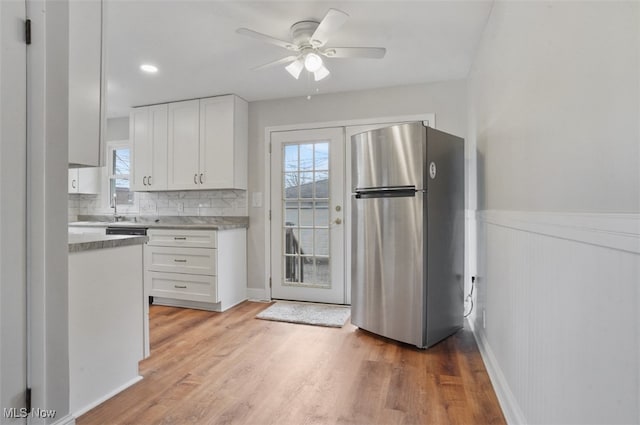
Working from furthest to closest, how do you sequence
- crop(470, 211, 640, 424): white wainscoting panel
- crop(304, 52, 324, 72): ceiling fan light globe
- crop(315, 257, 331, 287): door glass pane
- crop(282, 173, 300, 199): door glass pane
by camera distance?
1. crop(282, 173, 300, 199): door glass pane
2. crop(315, 257, 331, 287): door glass pane
3. crop(304, 52, 324, 72): ceiling fan light globe
4. crop(470, 211, 640, 424): white wainscoting panel

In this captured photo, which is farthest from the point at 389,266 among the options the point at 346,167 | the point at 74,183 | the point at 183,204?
the point at 74,183

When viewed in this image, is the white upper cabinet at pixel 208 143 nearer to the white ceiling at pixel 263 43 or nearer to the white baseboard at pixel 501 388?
the white ceiling at pixel 263 43

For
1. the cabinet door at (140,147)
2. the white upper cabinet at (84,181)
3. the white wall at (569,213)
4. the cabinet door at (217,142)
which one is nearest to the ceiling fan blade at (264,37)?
the white wall at (569,213)

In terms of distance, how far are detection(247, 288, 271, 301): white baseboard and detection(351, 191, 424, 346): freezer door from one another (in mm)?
1313

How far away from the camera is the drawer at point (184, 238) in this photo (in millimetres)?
3295

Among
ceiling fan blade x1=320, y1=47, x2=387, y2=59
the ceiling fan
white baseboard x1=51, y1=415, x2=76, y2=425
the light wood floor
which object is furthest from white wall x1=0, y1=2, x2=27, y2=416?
ceiling fan blade x1=320, y1=47, x2=387, y2=59

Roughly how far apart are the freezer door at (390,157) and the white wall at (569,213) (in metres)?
0.62

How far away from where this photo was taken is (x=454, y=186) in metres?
2.58

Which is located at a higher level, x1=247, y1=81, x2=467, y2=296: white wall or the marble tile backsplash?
x1=247, y1=81, x2=467, y2=296: white wall

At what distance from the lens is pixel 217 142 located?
11.7ft

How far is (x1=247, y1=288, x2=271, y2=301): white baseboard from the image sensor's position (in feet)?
12.2

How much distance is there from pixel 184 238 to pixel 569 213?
3261 mm

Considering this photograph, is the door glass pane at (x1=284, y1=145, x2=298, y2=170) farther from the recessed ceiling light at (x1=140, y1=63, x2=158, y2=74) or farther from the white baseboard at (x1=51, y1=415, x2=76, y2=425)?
the white baseboard at (x1=51, y1=415, x2=76, y2=425)

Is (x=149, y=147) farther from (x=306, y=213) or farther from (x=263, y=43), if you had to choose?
(x=263, y=43)
